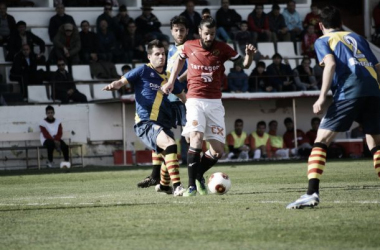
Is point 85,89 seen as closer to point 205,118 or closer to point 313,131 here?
point 313,131

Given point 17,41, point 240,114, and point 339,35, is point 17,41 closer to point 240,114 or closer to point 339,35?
point 240,114

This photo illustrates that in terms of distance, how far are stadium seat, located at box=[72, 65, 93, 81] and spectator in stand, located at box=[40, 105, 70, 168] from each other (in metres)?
2.19

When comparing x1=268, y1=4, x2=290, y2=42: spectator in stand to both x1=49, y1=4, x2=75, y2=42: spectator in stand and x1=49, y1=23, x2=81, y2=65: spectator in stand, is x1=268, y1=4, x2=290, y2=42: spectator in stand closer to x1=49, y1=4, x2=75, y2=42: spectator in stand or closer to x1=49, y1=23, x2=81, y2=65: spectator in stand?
x1=49, y1=4, x2=75, y2=42: spectator in stand

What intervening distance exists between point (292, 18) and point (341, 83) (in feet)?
67.9

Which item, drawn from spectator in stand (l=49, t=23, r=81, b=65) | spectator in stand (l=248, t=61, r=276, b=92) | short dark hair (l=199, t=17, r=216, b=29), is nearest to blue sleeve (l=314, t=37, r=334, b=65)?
short dark hair (l=199, t=17, r=216, b=29)

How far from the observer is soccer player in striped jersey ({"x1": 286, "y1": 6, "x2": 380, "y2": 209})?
879 cm

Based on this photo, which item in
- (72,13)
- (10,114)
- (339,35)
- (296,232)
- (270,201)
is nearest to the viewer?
(296,232)

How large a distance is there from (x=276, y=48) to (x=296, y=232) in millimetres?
22071

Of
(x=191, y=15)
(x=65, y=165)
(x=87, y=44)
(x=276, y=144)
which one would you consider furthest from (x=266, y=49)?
(x=65, y=165)

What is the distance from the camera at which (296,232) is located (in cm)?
680

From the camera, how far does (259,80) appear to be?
2628cm

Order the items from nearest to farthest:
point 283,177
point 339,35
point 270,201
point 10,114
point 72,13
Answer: point 339,35
point 270,201
point 283,177
point 10,114
point 72,13

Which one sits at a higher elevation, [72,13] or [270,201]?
[72,13]

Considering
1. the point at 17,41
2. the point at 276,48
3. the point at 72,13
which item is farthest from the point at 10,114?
the point at 276,48
